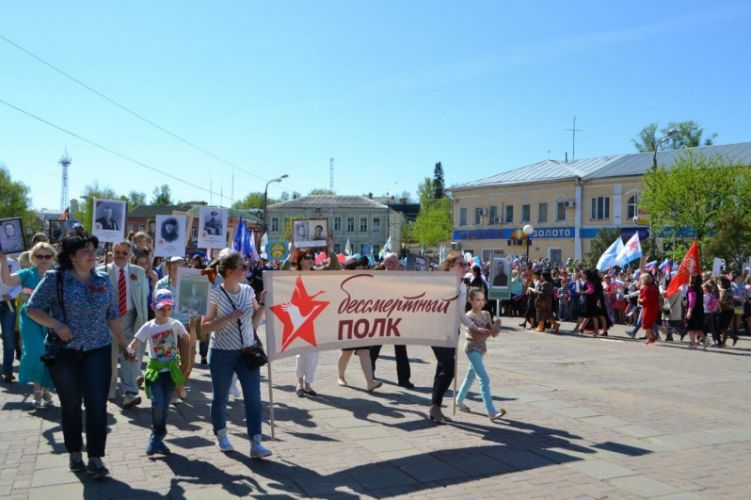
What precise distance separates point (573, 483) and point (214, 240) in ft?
36.7

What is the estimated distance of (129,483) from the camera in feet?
17.3

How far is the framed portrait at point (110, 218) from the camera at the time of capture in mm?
12231

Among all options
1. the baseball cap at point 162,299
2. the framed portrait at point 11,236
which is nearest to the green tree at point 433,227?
the framed portrait at point 11,236

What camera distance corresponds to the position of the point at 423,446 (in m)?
6.50

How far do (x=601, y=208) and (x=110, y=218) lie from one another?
43.1 m

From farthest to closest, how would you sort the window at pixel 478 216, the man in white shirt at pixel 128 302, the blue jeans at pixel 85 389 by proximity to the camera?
the window at pixel 478 216 < the man in white shirt at pixel 128 302 < the blue jeans at pixel 85 389

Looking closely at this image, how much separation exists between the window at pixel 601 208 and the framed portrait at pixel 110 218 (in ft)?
140

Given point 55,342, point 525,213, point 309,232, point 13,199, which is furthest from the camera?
point 13,199

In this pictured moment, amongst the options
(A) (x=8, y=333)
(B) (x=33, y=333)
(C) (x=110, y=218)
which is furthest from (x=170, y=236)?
(B) (x=33, y=333)

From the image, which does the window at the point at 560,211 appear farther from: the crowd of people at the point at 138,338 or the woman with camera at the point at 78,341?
the woman with camera at the point at 78,341

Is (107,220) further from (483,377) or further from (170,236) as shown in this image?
(483,377)

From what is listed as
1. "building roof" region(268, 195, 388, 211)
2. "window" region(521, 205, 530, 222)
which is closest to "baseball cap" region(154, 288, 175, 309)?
"window" region(521, 205, 530, 222)

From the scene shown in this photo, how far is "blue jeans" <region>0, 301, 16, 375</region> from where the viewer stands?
916 cm

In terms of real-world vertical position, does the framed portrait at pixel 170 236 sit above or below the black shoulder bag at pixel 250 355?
above
